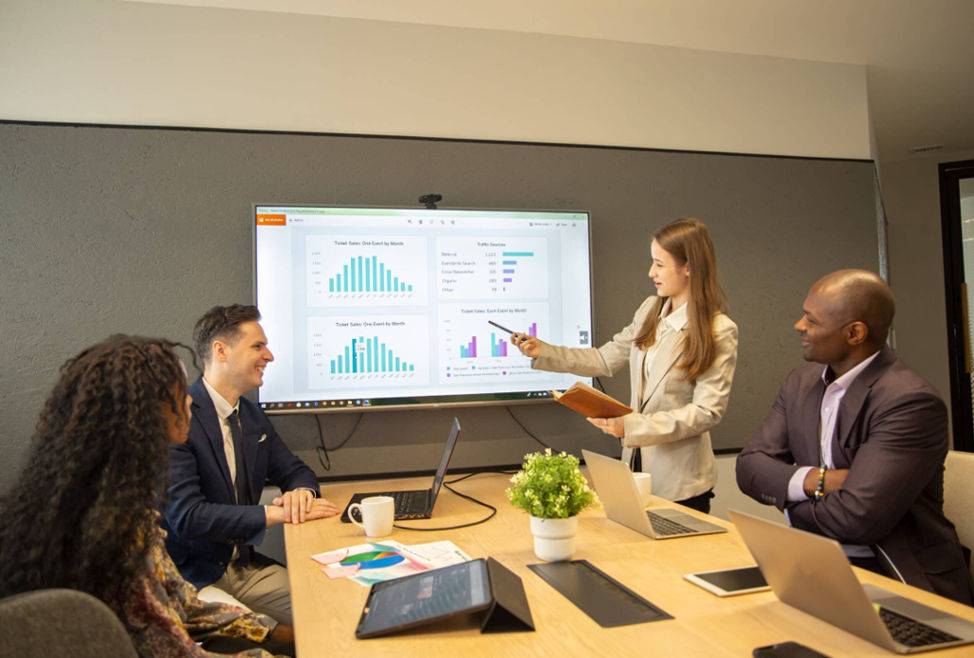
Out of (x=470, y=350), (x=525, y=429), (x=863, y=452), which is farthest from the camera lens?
(x=525, y=429)

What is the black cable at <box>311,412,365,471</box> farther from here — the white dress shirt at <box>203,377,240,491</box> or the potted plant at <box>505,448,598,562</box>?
the potted plant at <box>505,448,598,562</box>

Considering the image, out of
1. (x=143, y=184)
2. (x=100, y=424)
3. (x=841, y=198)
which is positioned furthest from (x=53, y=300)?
(x=841, y=198)

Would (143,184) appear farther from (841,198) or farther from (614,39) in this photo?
(841,198)


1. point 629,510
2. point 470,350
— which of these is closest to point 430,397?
point 470,350

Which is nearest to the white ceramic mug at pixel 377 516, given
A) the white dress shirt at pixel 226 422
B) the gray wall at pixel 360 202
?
the white dress shirt at pixel 226 422

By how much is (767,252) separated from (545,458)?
2510 millimetres

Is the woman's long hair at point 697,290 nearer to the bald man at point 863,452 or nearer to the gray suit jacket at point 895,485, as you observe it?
the bald man at point 863,452

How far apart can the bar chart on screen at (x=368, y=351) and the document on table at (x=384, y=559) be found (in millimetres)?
1260

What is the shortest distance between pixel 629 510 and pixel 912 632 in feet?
2.46

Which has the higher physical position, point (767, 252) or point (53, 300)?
point (767, 252)

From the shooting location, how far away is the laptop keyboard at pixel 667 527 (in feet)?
5.75

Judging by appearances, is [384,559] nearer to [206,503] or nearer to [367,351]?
[206,503]

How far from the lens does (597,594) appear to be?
1329 mm

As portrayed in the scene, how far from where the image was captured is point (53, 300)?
2719 mm
